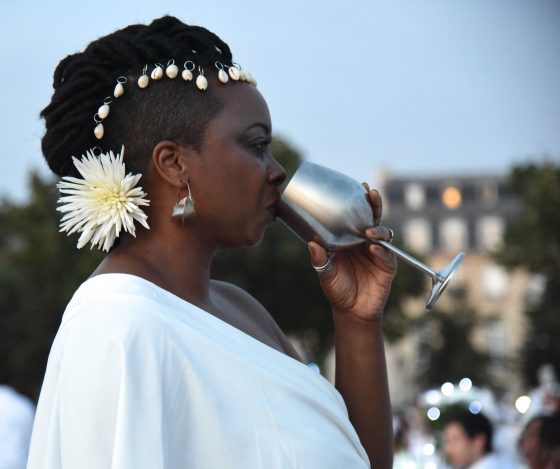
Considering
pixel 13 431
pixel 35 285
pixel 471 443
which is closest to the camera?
pixel 13 431

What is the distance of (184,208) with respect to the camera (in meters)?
2.67

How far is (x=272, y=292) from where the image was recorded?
33.0 meters

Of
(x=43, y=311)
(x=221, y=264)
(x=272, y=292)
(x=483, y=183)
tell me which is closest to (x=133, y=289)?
(x=221, y=264)

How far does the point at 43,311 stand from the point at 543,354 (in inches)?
643

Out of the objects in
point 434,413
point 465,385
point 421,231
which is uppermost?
point 465,385

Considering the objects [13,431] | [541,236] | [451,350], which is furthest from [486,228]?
[13,431]

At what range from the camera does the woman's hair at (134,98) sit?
2.69 metres

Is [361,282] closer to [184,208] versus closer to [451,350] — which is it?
[184,208]

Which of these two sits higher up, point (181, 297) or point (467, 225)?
point (181, 297)

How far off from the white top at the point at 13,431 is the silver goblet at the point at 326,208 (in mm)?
4753

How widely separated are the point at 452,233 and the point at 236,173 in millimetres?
89964

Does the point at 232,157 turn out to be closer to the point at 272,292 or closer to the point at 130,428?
the point at 130,428

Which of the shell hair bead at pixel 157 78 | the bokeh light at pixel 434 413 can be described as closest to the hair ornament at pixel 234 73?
the shell hair bead at pixel 157 78

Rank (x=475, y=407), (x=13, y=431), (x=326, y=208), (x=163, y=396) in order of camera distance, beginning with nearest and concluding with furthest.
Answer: (x=163, y=396), (x=326, y=208), (x=13, y=431), (x=475, y=407)
